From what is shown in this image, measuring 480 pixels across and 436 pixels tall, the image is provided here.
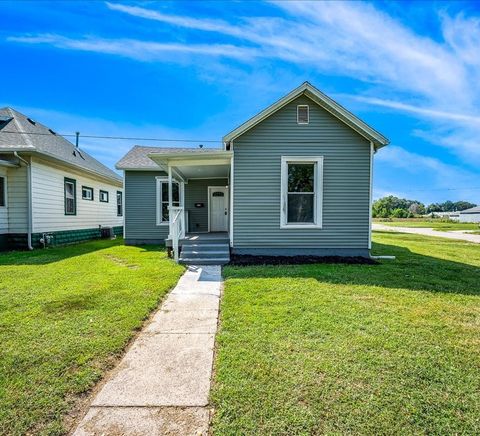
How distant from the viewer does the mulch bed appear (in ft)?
25.8

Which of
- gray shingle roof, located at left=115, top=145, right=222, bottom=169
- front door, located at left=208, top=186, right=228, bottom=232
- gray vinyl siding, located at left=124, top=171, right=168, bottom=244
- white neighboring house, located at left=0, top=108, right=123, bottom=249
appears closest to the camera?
white neighboring house, located at left=0, top=108, right=123, bottom=249

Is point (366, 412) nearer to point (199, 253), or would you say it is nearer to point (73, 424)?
point (73, 424)

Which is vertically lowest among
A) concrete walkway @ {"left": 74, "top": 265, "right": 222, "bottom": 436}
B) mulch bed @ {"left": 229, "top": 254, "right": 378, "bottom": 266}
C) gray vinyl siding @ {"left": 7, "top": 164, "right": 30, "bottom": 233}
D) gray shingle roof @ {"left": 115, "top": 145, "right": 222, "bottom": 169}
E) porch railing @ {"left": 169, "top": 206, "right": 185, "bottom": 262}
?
concrete walkway @ {"left": 74, "top": 265, "right": 222, "bottom": 436}

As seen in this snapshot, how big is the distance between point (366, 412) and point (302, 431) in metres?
0.55

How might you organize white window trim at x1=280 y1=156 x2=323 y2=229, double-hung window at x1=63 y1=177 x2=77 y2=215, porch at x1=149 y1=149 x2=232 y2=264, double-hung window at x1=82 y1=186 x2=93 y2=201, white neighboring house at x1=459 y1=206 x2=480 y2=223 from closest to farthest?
1. white window trim at x1=280 y1=156 x2=323 y2=229
2. porch at x1=149 y1=149 x2=232 y2=264
3. double-hung window at x1=63 y1=177 x2=77 y2=215
4. double-hung window at x1=82 y1=186 x2=93 y2=201
5. white neighboring house at x1=459 y1=206 x2=480 y2=223

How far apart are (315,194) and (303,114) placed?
94.6 inches

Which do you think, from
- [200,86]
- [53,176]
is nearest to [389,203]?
[200,86]

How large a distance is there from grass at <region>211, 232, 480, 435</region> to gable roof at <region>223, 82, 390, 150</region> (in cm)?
455

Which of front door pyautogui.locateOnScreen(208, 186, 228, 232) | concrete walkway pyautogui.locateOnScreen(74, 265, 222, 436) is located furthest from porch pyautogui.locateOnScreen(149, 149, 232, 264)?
concrete walkway pyautogui.locateOnScreen(74, 265, 222, 436)

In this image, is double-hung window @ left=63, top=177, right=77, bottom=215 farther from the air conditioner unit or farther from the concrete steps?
the concrete steps

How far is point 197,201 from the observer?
12.8 m

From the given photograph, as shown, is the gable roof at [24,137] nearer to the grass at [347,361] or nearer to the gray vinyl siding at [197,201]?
the gray vinyl siding at [197,201]

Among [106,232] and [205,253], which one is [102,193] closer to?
[106,232]

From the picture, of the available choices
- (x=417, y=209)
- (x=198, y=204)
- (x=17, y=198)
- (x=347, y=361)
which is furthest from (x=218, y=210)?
(x=417, y=209)
